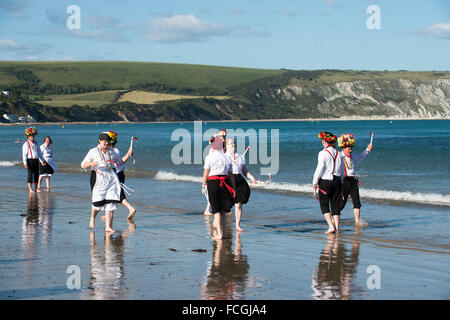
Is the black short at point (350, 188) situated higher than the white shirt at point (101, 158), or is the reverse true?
the white shirt at point (101, 158)

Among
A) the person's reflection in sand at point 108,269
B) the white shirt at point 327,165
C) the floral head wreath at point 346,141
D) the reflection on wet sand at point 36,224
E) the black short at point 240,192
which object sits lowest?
the person's reflection in sand at point 108,269

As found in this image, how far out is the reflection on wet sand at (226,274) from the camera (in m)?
7.17

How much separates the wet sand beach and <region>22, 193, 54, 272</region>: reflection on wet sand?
0.02 meters

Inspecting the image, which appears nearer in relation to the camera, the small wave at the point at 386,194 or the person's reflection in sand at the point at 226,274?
the person's reflection in sand at the point at 226,274

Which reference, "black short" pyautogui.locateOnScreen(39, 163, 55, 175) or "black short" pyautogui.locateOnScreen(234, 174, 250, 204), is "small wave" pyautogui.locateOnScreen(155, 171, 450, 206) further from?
"black short" pyautogui.locateOnScreen(234, 174, 250, 204)

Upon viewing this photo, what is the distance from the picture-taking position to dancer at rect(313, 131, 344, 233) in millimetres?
11383

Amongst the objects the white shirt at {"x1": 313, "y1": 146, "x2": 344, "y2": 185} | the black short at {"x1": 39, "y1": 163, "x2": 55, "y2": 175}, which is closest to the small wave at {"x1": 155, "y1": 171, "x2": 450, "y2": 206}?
the black short at {"x1": 39, "y1": 163, "x2": 55, "y2": 175}

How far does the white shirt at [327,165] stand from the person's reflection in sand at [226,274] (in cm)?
210

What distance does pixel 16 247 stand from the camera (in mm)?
9891

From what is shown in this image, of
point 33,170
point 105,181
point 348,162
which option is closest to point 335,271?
point 348,162

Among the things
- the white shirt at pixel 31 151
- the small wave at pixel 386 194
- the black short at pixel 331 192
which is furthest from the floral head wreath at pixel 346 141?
the white shirt at pixel 31 151

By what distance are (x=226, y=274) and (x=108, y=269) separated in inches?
63.2

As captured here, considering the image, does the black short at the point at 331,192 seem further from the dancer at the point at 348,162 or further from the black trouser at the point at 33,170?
the black trouser at the point at 33,170
